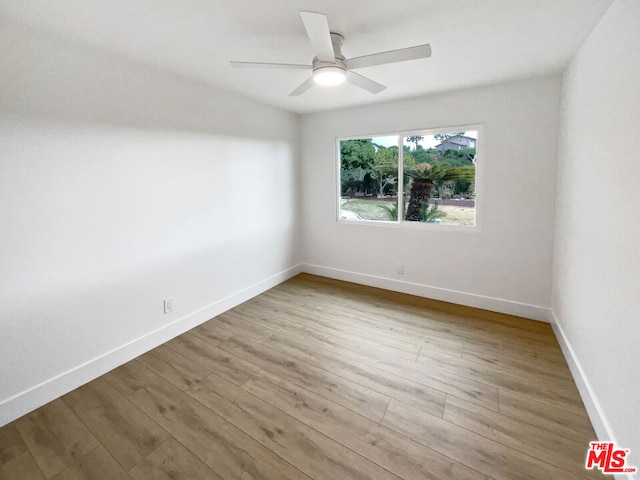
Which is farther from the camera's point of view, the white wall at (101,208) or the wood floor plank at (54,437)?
the white wall at (101,208)

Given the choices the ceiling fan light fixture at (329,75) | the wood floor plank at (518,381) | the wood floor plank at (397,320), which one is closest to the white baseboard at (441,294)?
the wood floor plank at (397,320)

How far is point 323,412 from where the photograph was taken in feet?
5.98

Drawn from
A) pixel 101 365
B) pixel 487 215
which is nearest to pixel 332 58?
pixel 487 215

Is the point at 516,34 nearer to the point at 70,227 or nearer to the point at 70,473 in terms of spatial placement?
the point at 70,227

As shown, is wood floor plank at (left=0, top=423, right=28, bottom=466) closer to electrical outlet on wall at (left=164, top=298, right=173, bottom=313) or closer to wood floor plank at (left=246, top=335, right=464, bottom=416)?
electrical outlet on wall at (left=164, top=298, right=173, bottom=313)

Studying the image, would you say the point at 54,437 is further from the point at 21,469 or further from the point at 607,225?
the point at 607,225

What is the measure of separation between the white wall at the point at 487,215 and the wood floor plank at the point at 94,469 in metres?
3.09

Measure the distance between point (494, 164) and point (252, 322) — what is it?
3.01 m

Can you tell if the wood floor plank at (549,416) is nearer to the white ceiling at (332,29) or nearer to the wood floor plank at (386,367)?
the wood floor plank at (386,367)

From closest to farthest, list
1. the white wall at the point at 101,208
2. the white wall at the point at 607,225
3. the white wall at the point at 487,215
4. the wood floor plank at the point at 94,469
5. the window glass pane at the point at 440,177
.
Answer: the white wall at the point at 607,225, the wood floor plank at the point at 94,469, the white wall at the point at 101,208, the white wall at the point at 487,215, the window glass pane at the point at 440,177

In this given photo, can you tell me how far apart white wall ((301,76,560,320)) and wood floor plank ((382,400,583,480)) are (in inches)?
73.6

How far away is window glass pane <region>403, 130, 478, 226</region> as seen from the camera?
10.6 ft

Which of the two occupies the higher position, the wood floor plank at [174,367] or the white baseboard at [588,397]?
the white baseboard at [588,397]

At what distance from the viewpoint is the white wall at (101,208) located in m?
1.79
